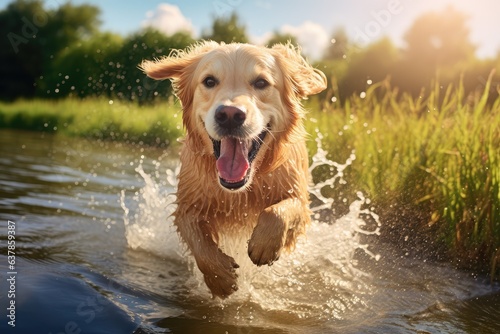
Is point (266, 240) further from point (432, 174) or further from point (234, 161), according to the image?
point (432, 174)

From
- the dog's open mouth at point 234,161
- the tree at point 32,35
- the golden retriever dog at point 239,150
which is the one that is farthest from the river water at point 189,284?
the tree at point 32,35

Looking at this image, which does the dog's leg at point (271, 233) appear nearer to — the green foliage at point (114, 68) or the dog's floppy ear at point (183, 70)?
the dog's floppy ear at point (183, 70)

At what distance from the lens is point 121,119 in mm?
17609

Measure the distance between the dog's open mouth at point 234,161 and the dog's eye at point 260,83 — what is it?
0.33 metres

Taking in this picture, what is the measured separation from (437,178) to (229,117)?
242 cm

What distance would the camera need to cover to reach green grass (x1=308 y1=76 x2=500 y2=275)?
4.62 meters

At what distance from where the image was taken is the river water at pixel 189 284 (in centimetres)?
319

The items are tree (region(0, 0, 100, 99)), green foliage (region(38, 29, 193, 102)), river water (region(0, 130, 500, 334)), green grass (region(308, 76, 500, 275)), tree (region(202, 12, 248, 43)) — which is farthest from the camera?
tree (region(0, 0, 100, 99))

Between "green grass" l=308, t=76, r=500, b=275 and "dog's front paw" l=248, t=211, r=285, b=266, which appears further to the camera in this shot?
"green grass" l=308, t=76, r=500, b=275

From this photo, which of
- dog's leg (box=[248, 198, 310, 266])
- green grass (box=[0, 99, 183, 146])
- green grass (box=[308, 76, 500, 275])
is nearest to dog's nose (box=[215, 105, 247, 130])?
dog's leg (box=[248, 198, 310, 266])

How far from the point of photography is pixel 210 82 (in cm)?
369

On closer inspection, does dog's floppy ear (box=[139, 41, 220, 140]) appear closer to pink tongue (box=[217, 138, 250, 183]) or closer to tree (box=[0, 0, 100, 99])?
pink tongue (box=[217, 138, 250, 183])

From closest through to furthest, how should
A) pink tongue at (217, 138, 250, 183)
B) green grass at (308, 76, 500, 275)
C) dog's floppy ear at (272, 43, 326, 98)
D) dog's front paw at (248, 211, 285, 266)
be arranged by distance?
dog's front paw at (248, 211, 285, 266) < pink tongue at (217, 138, 250, 183) < dog's floppy ear at (272, 43, 326, 98) < green grass at (308, 76, 500, 275)

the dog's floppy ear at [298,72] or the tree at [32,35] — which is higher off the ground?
the tree at [32,35]
